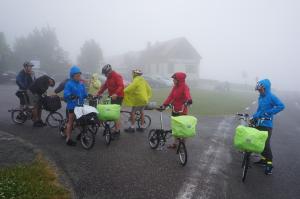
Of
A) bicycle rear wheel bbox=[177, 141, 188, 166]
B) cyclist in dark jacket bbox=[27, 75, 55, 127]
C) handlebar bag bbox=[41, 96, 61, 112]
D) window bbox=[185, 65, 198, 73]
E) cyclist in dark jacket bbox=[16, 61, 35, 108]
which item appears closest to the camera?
bicycle rear wheel bbox=[177, 141, 188, 166]

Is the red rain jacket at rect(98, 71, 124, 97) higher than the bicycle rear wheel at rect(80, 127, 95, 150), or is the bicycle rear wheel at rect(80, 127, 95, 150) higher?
the red rain jacket at rect(98, 71, 124, 97)

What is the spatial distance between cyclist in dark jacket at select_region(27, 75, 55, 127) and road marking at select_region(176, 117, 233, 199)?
5725 mm

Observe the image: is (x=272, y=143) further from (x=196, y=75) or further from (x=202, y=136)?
(x=196, y=75)

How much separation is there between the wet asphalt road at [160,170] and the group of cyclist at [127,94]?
1.94 ft

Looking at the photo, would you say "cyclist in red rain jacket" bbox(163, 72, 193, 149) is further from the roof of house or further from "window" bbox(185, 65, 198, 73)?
"window" bbox(185, 65, 198, 73)

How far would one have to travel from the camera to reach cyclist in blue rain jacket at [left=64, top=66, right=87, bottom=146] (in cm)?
804

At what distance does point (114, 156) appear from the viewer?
7613 millimetres

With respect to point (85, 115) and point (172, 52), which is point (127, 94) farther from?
point (172, 52)

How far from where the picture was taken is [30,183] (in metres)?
5.34

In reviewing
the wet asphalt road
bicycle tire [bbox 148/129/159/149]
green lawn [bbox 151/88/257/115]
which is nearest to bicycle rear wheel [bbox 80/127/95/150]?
the wet asphalt road

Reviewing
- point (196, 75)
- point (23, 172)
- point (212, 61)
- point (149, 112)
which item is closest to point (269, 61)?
point (212, 61)

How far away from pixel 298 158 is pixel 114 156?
5.25m

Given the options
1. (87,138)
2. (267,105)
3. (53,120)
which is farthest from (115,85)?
(267,105)

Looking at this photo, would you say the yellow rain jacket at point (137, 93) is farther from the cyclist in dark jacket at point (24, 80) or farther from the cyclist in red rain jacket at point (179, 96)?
the cyclist in dark jacket at point (24, 80)
